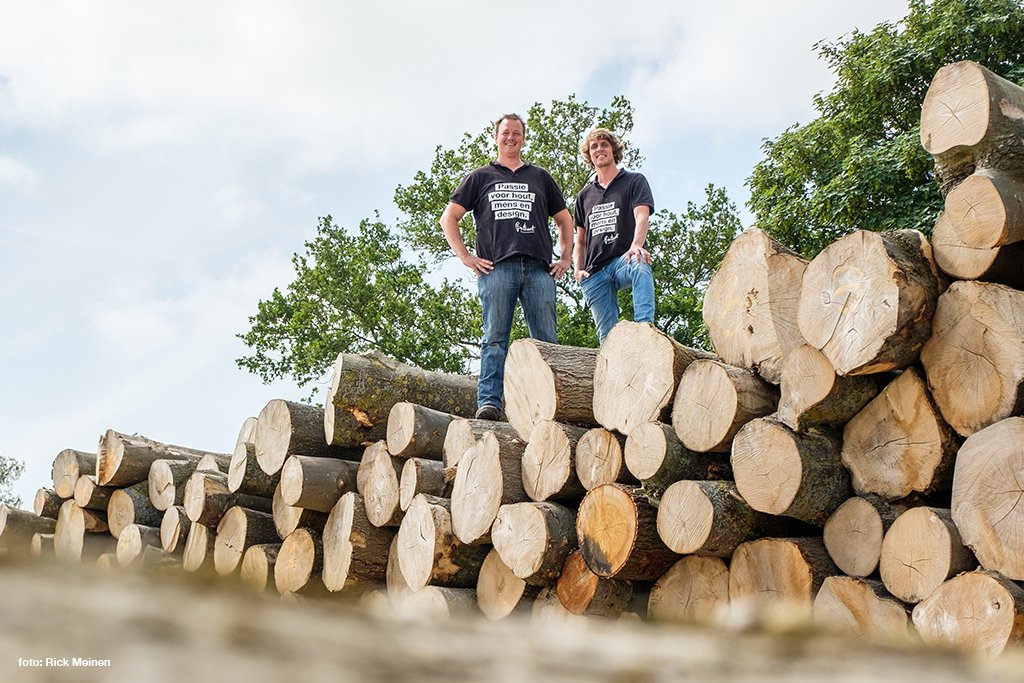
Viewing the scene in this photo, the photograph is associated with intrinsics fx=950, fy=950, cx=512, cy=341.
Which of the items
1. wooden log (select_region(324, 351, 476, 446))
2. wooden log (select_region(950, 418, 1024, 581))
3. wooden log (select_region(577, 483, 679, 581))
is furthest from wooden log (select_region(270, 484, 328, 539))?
wooden log (select_region(950, 418, 1024, 581))

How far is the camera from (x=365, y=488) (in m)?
4.83

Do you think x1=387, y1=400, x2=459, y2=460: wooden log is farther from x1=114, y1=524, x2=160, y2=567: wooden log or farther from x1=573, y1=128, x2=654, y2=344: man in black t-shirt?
x1=114, y1=524, x2=160, y2=567: wooden log

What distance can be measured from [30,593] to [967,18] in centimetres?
1515

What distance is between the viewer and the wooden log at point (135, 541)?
6.03 meters

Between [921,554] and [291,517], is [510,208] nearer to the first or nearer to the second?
[291,517]

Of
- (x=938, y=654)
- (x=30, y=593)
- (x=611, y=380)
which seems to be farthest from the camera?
(x=611, y=380)

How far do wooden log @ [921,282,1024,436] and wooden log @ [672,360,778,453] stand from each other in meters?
0.59

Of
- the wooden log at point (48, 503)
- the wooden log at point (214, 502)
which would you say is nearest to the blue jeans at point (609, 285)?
the wooden log at point (214, 502)

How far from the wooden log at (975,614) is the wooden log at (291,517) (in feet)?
10.3

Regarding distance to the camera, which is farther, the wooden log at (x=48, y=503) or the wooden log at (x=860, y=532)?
the wooden log at (x=48, y=503)

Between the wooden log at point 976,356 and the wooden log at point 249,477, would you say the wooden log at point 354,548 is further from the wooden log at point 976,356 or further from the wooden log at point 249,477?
the wooden log at point 976,356

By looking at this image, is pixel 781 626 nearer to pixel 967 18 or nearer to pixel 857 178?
pixel 857 178

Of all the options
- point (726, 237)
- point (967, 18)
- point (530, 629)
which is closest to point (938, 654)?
point (530, 629)

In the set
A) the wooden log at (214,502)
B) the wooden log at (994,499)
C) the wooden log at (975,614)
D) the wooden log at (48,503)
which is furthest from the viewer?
the wooden log at (48,503)
